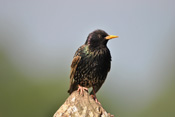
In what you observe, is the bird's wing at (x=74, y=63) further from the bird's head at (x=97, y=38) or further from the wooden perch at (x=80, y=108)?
the wooden perch at (x=80, y=108)

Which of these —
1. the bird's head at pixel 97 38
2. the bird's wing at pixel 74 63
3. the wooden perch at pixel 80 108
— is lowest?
the wooden perch at pixel 80 108

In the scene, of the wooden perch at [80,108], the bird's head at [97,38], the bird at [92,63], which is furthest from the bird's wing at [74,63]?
the wooden perch at [80,108]

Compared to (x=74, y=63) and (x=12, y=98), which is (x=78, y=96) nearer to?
(x=74, y=63)

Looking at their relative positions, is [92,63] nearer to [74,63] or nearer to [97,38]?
[74,63]

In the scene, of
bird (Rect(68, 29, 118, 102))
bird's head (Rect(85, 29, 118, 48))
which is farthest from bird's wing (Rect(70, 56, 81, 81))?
bird's head (Rect(85, 29, 118, 48))

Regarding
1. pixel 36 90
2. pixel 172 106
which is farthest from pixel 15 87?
pixel 172 106

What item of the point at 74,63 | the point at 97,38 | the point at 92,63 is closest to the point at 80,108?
the point at 92,63
